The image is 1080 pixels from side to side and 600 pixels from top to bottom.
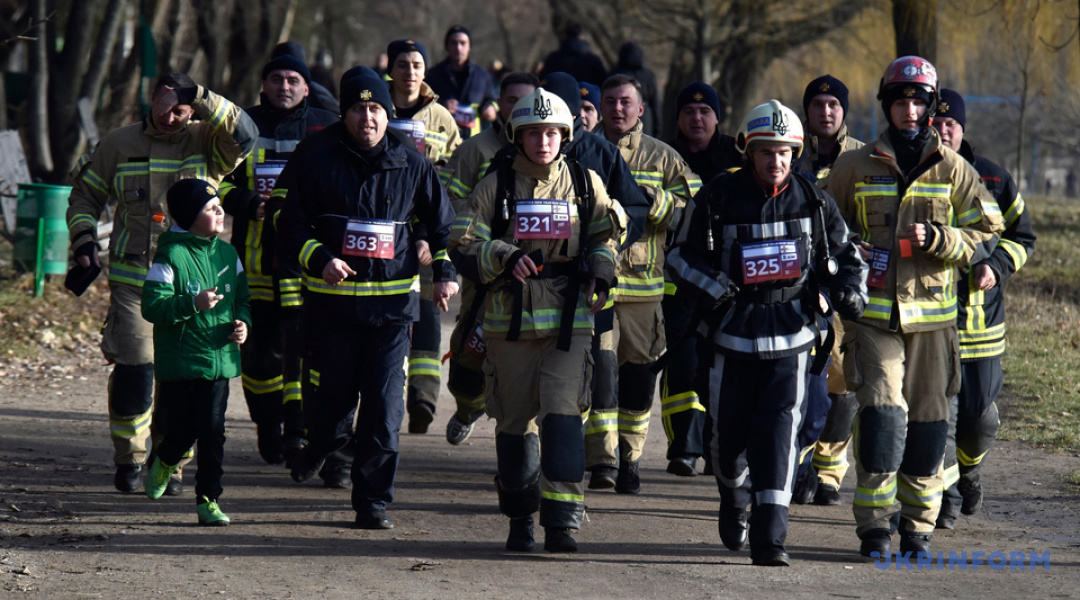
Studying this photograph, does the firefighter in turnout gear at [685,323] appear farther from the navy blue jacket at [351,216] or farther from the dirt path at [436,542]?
the navy blue jacket at [351,216]

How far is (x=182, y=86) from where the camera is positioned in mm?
7340

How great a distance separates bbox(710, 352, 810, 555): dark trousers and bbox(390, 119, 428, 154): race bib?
359 centimetres

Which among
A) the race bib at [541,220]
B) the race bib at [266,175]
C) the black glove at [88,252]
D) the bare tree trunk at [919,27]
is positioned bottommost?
the black glove at [88,252]

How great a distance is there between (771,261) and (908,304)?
0.81m

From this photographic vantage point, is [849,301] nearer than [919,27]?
Yes

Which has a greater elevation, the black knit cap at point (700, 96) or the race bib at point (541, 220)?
the black knit cap at point (700, 96)

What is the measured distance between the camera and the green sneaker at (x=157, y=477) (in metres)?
6.95

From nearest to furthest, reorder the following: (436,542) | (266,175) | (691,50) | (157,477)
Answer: (436,542), (157,477), (266,175), (691,50)

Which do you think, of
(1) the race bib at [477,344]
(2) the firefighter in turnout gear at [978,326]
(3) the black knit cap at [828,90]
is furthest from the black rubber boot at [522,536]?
(3) the black knit cap at [828,90]

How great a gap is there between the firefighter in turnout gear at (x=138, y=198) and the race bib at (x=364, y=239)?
1116 mm

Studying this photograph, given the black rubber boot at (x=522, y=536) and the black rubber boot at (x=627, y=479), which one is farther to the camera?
the black rubber boot at (x=627, y=479)

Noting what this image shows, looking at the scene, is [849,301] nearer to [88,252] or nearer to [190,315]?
[190,315]

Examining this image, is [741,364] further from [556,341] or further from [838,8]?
[838,8]

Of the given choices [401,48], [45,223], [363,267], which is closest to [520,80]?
[401,48]
